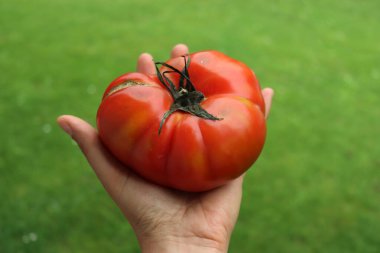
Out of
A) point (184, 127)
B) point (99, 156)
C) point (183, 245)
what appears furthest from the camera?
point (99, 156)

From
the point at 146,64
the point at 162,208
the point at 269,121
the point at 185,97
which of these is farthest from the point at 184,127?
the point at 269,121

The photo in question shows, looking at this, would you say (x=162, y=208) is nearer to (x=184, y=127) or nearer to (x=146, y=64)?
(x=184, y=127)

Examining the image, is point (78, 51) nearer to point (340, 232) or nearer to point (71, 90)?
point (71, 90)

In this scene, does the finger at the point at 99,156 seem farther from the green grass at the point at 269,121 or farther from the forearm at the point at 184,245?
the green grass at the point at 269,121

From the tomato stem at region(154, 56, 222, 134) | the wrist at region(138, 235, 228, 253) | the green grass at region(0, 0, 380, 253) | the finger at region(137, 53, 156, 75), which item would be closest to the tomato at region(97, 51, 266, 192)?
the tomato stem at region(154, 56, 222, 134)

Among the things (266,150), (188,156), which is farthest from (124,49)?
(188,156)

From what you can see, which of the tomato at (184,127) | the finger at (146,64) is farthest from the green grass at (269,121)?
the tomato at (184,127)

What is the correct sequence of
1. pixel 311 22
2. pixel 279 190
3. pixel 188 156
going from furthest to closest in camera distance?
pixel 311 22
pixel 279 190
pixel 188 156

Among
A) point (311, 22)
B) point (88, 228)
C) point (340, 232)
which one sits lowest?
point (340, 232)
